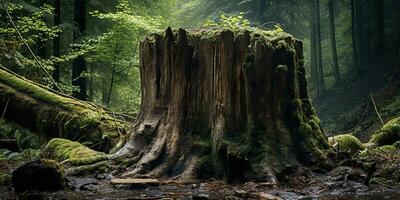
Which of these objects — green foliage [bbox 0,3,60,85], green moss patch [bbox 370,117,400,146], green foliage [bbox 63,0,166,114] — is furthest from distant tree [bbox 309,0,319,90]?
green moss patch [bbox 370,117,400,146]

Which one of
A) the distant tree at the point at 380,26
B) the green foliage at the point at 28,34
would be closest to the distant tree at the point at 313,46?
the distant tree at the point at 380,26

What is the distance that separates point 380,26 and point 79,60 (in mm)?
19868

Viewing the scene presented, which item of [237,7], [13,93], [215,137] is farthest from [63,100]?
[237,7]

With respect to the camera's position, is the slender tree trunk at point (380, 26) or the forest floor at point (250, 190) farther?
the slender tree trunk at point (380, 26)

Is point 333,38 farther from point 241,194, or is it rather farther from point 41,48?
point 241,194

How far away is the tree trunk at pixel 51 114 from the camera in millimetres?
9812

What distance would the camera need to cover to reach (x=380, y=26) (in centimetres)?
2741

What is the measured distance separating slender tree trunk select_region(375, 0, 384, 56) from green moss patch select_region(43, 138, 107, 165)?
24.0 meters

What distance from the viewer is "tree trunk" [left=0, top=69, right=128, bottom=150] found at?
9812mm

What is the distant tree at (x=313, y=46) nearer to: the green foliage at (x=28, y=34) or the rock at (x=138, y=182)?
the green foliage at (x=28, y=34)

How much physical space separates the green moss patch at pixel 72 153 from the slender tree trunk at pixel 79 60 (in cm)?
790

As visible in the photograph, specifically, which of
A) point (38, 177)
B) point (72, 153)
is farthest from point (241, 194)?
point (72, 153)

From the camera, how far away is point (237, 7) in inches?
1259

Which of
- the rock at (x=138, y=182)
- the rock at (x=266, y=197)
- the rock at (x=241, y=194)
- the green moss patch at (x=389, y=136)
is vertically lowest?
the rock at (x=266, y=197)
